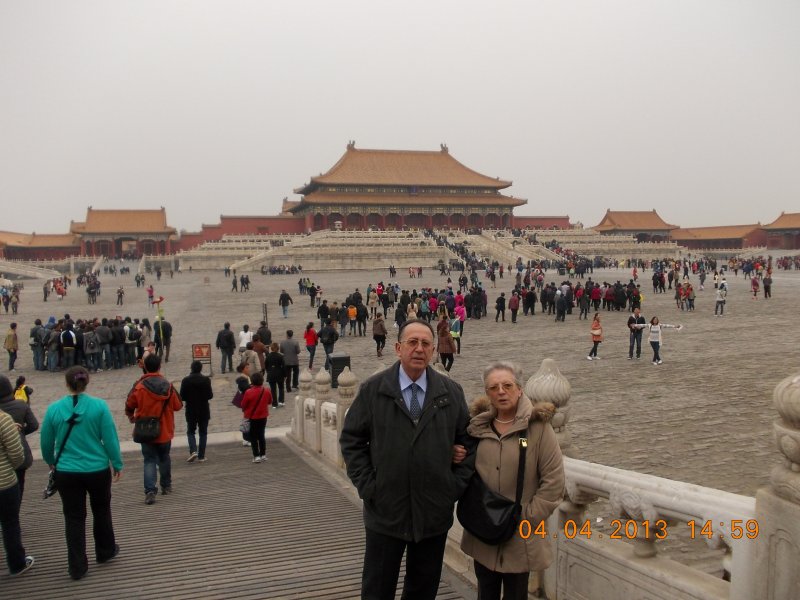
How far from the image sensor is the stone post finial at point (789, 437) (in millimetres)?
2365

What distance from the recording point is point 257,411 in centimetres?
747

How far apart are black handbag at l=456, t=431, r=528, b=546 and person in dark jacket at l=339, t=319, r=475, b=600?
72 millimetres

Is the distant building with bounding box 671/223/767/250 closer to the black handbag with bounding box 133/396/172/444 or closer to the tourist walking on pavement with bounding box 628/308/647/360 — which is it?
the tourist walking on pavement with bounding box 628/308/647/360

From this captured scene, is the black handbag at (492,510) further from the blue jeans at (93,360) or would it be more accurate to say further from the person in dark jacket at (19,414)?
the blue jeans at (93,360)

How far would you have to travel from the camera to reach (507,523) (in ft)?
9.22

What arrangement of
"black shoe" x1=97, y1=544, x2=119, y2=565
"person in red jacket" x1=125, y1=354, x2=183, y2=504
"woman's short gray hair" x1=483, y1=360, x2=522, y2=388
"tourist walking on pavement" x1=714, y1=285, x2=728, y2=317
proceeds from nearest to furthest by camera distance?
"woman's short gray hair" x1=483, y1=360, x2=522, y2=388 → "black shoe" x1=97, y1=544, x2=119, y2=565 → "person in red jacket" x1=125, y1=354, x2=183, y2=504 → "tourist walking on pavement" x1=714, y1=285, x2=728, y2=317

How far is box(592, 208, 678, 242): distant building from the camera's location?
2963 inches

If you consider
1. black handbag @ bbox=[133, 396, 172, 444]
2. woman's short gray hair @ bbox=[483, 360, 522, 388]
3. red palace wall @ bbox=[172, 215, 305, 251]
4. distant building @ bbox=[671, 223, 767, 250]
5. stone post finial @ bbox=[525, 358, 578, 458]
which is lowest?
black handbag @ bbox=[133, 396, 172, 444]

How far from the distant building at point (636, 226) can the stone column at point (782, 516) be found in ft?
250

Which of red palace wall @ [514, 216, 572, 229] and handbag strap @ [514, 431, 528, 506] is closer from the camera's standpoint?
handbag strap @ [514, 431, 528, 506]

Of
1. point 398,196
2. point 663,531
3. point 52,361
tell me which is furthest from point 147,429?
point 398,196

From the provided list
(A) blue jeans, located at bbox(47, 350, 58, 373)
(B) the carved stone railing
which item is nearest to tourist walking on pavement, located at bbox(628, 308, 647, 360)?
(B) the carved stone railing

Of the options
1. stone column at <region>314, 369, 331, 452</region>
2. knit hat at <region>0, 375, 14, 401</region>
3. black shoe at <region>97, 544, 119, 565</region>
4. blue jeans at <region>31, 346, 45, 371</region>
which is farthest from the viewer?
blue jeans at <region>31, 346, 45, 371</region>

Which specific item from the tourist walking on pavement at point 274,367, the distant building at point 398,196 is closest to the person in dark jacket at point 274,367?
the tourist walking on pavement at point 274,367
